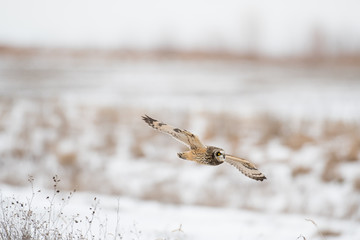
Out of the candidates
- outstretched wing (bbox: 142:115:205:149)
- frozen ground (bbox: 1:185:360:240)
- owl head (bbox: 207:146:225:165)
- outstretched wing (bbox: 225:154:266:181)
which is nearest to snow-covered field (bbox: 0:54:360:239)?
frozen ground (bbox: 1:185:360:240)

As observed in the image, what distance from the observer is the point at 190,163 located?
9.49 meters

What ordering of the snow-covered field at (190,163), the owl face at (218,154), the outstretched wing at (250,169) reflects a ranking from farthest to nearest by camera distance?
the snow-covered field at (190,163), the outstretched wing at (250,169), the owl face at (218,154)

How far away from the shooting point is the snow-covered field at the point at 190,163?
675cm

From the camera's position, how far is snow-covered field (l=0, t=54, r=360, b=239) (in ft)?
22.1

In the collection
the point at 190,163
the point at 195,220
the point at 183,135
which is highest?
the point at 190,163

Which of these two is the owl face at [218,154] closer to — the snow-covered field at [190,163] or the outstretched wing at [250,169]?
the outstretched wing at [250,169]

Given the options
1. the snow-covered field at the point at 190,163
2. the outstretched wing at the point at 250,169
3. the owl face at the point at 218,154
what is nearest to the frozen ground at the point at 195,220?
the snow-covered field at the point at 190,163

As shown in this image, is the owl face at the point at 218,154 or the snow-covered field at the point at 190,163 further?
the snow-covered field at the point at 190,163

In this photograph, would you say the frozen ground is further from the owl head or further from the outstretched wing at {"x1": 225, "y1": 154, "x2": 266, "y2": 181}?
the owl head

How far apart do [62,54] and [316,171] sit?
28612 millimetres

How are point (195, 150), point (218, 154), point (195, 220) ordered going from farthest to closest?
point (195, 220), point (195, 150), point (218, 154)

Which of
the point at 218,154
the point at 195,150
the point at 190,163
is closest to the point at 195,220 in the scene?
the point at 190,163

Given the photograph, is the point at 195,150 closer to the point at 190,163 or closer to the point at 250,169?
the point at 250,169

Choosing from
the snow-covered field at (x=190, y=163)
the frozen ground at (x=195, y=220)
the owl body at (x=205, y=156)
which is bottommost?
the owl body at (x=205, y=156)
